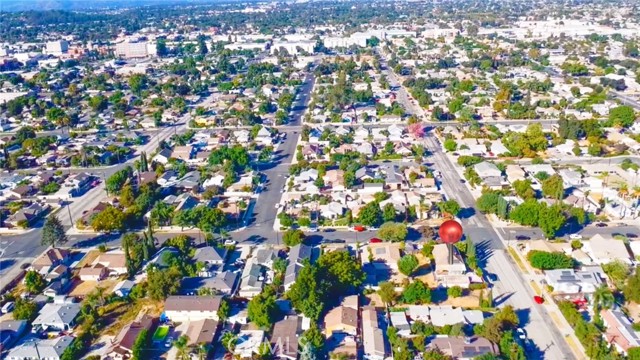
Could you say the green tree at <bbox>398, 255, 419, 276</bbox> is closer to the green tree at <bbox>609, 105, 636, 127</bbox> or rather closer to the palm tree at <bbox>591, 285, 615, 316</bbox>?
the palm tree at <bbox>591, 285, 615, 316</bbox>

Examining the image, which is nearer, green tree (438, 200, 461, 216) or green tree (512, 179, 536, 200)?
green tree (438, 200, 461, 216)

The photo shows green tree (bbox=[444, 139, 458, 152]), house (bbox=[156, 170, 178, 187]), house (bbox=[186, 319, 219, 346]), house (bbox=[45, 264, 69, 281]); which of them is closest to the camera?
house (bbox=[186, 319, 219, 346])

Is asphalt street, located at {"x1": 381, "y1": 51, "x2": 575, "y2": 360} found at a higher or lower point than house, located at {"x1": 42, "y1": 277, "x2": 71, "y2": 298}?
lower

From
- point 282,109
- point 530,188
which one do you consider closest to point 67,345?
point 530,188

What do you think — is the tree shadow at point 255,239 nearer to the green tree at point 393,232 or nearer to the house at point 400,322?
the green tree at point 393,232

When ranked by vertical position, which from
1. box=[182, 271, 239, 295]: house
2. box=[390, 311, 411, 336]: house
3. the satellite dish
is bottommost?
box=[390, 311, 411, 336]: house

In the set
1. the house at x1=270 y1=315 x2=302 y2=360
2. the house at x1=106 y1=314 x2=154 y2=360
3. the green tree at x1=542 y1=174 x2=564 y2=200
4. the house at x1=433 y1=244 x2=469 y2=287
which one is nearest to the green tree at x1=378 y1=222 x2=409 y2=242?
the house at x1=433 y1=244 x2=469 y2=287

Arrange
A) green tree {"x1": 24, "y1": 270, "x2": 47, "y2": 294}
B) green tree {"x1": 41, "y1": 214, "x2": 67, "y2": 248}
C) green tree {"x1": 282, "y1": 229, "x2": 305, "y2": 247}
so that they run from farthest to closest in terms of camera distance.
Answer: green tree {"x1": 41, "y1": 214, "x2": 67, "y2": 248}
green tree {"x1": 282, "y1": 229, "x2": 305, "y2": 247}
green tree {"x1": 24, "y1": 270, "x2": 47, "y2": 294}
